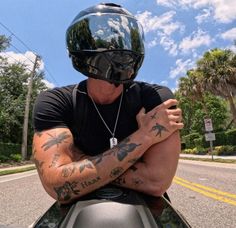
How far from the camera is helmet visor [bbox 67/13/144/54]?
1839mm

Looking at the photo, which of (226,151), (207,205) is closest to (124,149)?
(207,205)

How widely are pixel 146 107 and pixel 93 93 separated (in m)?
0.29

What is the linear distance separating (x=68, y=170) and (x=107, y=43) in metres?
0.59

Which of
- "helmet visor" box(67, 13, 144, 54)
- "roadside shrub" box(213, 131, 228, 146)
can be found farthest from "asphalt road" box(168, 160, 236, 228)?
"roadside shrub" box(213, 131, 228, 146)

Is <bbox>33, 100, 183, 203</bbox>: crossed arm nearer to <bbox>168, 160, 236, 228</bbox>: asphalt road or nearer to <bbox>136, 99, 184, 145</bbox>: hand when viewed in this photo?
<bbox>136, 99, 184, 145</bbox>: hand

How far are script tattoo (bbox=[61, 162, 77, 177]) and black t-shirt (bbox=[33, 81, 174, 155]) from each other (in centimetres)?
30

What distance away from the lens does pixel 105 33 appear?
6.05ft

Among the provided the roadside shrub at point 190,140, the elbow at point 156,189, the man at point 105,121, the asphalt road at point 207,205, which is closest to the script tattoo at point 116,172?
the man at point 105,121

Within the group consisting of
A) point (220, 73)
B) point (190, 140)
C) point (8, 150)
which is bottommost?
point (190, 140)

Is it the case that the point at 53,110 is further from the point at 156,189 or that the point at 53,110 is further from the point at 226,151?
the point at 226,151

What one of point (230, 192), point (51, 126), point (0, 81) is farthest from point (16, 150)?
point (51, 126)

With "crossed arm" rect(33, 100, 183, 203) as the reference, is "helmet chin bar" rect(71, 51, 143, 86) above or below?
above

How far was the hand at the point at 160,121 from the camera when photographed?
76.2 inches

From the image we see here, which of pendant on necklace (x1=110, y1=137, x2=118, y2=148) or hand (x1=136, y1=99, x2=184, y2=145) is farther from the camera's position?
pendant on necklace (x1=110, y1=137, x2=118, y2=148)
